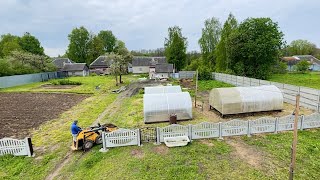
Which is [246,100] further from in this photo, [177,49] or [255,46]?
[177,49]

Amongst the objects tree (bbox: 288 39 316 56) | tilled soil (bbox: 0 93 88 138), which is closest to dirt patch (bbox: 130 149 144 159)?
tilled soil (bbox: 0 93 88 138)

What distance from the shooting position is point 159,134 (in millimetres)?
10133

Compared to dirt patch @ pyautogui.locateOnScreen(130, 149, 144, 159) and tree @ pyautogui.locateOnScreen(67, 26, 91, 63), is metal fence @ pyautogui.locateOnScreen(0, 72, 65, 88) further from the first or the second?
dirt patch @ pyautogui.locateOnScreen(130, 149, 144, 159)

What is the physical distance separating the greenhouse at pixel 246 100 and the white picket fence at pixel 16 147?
38.6 ft

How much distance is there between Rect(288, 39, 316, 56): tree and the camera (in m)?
87.4

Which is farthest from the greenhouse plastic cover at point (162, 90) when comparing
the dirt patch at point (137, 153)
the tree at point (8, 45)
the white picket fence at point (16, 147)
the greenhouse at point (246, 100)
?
the tree at point (8, 45)

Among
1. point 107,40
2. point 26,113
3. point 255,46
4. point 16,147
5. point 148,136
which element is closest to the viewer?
point 16,147

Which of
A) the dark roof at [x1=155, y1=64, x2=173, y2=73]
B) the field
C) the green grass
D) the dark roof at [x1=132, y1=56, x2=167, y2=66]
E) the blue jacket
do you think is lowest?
Result: the field

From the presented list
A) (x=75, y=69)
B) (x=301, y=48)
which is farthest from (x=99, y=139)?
(x=301, y=48)

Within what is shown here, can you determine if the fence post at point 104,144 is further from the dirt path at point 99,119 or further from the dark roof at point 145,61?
the dark roof at point 145,61

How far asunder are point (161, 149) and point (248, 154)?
12.6 ft

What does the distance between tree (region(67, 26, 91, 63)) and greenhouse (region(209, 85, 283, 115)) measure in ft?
200

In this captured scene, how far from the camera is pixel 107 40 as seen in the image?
7525cm

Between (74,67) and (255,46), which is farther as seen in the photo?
(74,67)
